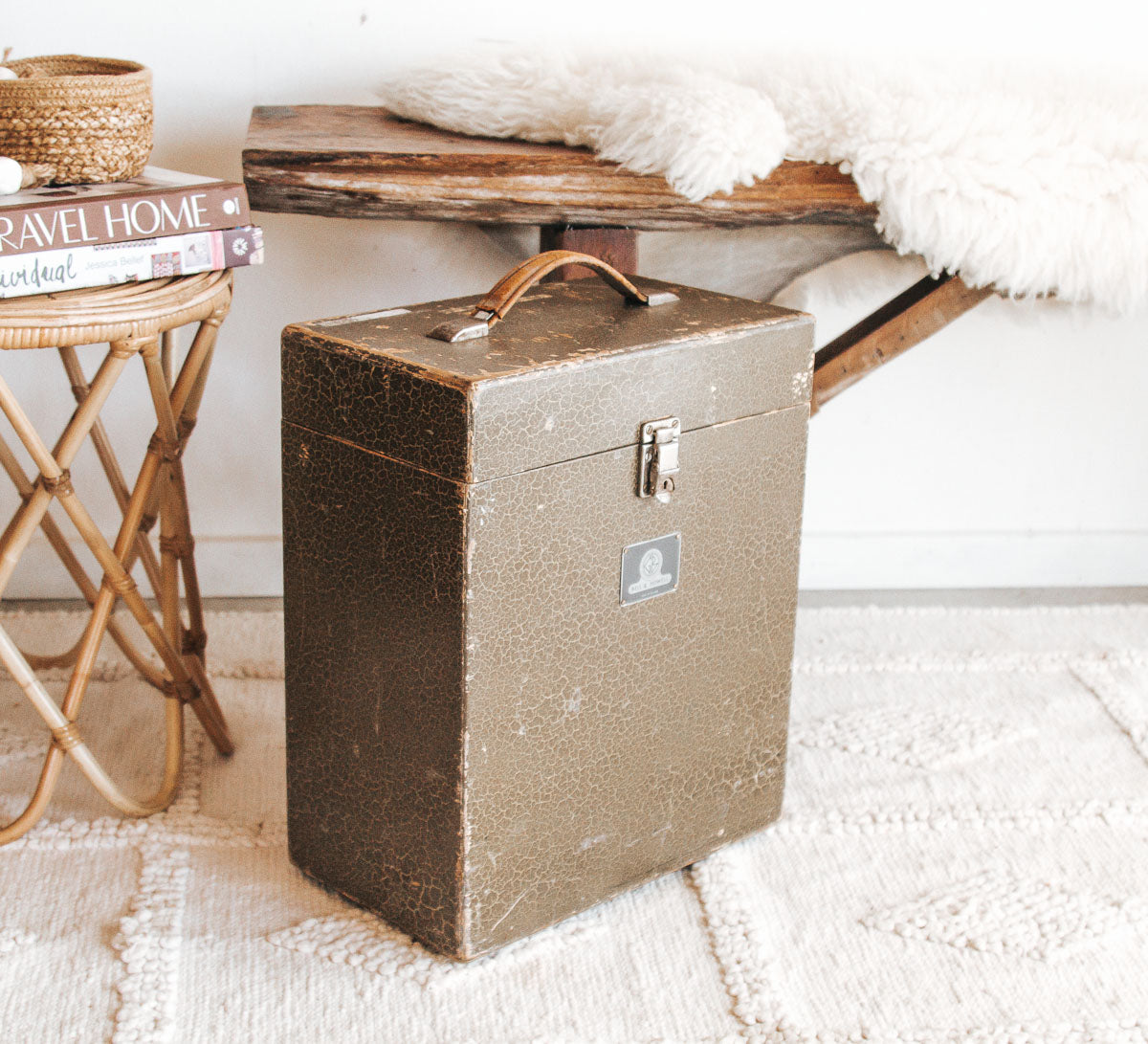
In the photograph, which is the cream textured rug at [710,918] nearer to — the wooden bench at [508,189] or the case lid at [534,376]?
the case lid at [534,376]

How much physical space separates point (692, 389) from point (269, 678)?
0.68 m

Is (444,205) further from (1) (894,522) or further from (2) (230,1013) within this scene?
(1) (894,522)

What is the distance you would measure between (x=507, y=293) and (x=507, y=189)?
0.81ft

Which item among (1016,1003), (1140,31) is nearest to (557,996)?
(1016,1003)

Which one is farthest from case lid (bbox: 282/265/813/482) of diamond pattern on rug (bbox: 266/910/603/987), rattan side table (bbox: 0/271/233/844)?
diamond pattern on rug (bbox: 266/910/603/987)

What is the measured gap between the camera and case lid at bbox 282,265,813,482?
87cm


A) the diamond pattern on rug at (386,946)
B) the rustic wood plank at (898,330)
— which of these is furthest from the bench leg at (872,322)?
the diamond pattern on rug at (386,946)

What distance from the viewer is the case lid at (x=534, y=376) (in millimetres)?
873

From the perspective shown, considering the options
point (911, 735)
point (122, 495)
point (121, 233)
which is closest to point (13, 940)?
point (122, 495)

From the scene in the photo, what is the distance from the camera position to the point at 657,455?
0.96m

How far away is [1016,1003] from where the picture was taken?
98cm

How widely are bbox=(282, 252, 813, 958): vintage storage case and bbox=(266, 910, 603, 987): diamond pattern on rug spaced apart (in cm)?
Answer: 2

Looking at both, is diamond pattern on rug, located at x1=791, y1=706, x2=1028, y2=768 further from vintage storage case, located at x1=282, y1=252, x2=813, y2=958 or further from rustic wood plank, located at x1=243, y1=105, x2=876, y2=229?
rustic wood plank, located at x1=243, y1=105, x2=876, y2=229

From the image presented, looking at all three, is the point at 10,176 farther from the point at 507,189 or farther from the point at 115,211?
the point at 507,189
